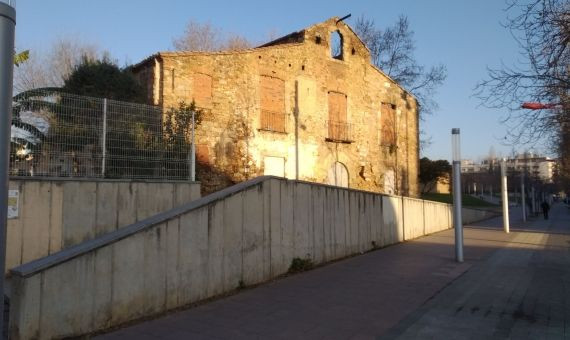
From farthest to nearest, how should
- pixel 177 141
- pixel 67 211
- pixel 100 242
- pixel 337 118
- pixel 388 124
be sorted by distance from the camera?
pixel 388 124 → pixel 337 118 → pixel 177 141 → pixel 67 211 → pixel 100 242

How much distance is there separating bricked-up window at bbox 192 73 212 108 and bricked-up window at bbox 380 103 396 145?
1301 centimetres

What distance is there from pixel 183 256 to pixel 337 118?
1989 centimetres

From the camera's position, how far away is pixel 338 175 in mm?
25859

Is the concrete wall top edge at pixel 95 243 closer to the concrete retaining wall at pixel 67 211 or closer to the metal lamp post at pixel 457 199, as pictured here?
the concrete retaining wall at pixel 67 211

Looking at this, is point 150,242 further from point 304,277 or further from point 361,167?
point 361,167

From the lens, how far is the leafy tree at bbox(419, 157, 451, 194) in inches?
2379

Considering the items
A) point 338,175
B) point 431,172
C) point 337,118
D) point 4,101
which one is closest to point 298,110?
point 337,118

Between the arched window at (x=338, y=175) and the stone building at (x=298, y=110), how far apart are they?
0.19 feet

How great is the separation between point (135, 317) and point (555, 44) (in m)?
7.86

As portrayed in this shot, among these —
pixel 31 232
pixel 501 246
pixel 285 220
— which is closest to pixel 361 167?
pixel 501 246

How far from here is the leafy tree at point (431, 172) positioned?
60438 millimetres

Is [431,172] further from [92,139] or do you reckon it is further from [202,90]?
[92,139]

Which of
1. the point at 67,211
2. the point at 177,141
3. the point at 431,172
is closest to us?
the point at 67,211

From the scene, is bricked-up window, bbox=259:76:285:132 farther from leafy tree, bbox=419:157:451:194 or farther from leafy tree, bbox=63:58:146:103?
leafy tree, bbox=419:157:451:194
